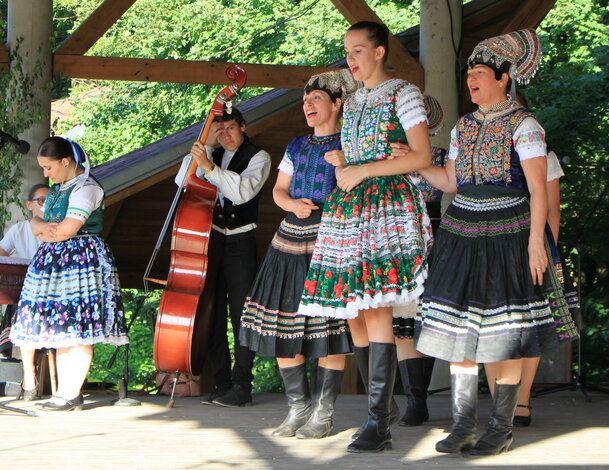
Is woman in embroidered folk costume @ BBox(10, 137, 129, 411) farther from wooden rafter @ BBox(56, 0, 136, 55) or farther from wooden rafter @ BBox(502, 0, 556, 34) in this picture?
wooden rafter @ BBox(502, 0, 556, 34)

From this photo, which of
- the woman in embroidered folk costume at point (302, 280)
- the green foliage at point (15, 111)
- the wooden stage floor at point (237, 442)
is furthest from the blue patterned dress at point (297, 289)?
the green foliage at point (15, 111)

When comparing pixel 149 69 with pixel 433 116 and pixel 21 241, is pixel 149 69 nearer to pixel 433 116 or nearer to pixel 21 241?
pixel 21 241

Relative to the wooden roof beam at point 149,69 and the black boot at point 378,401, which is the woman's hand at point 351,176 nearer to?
the black boot at point 378,401

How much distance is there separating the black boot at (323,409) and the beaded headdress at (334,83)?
3.70 feet

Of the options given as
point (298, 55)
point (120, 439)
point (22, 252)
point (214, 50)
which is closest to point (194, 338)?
point (120, 439)

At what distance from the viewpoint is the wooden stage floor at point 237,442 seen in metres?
3.26

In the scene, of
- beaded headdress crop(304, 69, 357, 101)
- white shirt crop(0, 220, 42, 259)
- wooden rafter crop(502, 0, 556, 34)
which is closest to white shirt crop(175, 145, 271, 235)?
beaded headdress crop(304, 69, 357, 101)

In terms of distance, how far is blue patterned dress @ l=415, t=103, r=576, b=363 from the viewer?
3.48 metres

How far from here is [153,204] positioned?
9.84 meters

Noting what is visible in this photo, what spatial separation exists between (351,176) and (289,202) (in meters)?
0.44

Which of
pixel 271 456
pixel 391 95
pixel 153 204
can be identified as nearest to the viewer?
pixel 271 456

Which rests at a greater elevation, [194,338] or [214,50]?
[214,50]

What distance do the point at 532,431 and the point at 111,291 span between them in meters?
2.17

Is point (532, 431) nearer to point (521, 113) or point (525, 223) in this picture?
point (525, 223)
